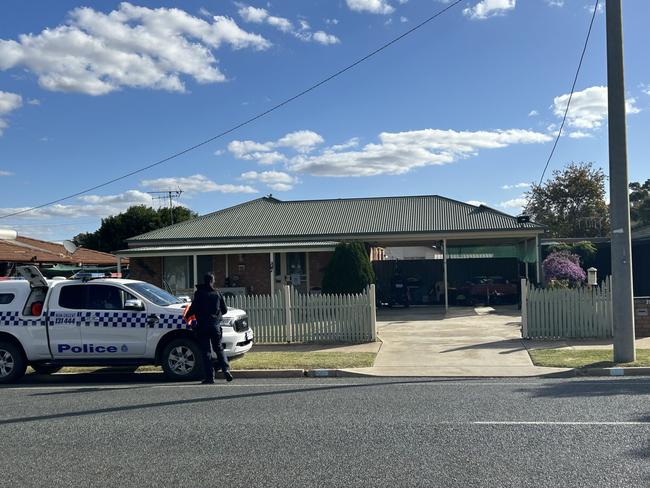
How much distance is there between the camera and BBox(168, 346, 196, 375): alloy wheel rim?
11.3 meters

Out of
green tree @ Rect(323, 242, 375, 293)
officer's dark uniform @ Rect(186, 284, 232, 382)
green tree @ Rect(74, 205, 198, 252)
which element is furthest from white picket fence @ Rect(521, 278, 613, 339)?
green tree @ Rect(74, 205, 198, 252)

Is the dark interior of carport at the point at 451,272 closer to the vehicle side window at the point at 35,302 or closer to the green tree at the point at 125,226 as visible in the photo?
the vehicle side window at the point at 35,302

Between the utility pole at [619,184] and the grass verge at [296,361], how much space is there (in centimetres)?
451

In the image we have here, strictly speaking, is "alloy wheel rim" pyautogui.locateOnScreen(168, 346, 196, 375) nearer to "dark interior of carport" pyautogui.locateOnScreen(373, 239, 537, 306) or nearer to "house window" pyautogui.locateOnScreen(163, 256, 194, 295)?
"house window" pyautogui.locateOnScreen(163, 256, 194, 295)

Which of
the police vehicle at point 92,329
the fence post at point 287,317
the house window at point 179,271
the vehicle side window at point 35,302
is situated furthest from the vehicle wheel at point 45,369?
the house window at point 179,271

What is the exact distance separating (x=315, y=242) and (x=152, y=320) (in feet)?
43.4

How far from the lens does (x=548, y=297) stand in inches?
589

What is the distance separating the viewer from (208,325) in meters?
10.8

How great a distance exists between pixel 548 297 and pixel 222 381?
309 inches

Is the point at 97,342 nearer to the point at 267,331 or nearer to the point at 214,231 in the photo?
the point at 267,331

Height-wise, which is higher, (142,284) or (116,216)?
(116,216)

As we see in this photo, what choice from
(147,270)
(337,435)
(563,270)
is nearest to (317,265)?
(147,270)

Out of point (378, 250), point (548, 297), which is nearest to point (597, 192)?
point (378, 250)

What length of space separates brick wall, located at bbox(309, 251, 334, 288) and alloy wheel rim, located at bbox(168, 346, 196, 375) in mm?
13783
